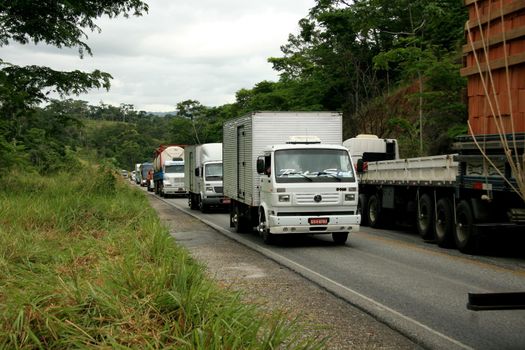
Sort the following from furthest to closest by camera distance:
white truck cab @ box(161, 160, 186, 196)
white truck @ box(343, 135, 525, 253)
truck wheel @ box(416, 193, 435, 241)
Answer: white truck cab @ box(161, 160, 186, 196)
truck wheel @ box(416, 193, 435, 241)
white truck @ box(343, 135, 525, 253)

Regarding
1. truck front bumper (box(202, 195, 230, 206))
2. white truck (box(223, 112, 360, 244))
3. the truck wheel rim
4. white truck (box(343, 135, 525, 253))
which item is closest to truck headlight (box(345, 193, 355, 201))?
white truck (box(223, 112, 360, 244))

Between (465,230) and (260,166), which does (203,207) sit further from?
(465,230)

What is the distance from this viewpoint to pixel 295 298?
7.98 m

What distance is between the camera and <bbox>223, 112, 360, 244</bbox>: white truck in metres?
13.2

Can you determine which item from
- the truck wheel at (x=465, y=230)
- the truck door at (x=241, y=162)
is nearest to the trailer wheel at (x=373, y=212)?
the truck door at (x=241, y=162)

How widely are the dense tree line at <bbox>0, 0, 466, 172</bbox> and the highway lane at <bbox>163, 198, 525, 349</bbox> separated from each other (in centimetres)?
786

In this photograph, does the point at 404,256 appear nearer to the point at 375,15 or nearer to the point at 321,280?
the point at 321,280

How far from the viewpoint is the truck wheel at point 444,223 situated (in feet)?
43.8

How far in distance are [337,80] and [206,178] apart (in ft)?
68.2

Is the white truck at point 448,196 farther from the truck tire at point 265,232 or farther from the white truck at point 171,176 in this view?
the white truck at point 171,176

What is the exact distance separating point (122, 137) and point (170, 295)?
374 feet

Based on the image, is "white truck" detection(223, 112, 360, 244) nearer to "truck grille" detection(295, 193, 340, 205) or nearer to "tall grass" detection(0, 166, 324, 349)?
"truck grille" detection(295, 193, 340, 205)

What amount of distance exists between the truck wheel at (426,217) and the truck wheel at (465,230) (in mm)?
1670

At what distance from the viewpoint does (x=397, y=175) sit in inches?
669
